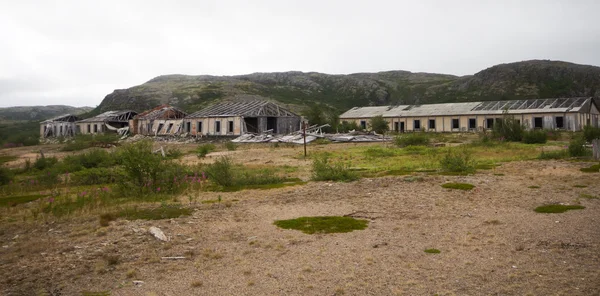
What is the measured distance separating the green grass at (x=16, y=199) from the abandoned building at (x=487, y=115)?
37.0m

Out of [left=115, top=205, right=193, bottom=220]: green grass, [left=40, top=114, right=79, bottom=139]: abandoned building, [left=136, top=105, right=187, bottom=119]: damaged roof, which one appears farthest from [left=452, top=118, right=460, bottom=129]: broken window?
[left=40, top=114, right=79, bottom=139]: abandoned building

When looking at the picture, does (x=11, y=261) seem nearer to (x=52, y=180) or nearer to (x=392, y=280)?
(x=392, y=280)

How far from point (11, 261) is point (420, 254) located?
6946mm

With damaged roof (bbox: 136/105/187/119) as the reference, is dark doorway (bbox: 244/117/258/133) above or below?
below

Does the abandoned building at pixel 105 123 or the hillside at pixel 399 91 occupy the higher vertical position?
the hillside at pixel 399 91

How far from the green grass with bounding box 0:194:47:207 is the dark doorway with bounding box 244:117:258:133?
33.6 metres

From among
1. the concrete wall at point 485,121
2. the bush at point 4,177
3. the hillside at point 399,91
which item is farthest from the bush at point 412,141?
the hillside at point 399,91

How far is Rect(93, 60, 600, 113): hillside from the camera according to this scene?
8244cm

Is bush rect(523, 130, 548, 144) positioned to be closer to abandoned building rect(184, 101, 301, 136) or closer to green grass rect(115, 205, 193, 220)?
green grass rect(115, 205, 193, 220)

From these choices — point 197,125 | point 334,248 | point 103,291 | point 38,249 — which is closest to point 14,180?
point 38,249

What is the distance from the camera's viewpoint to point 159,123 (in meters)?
53.8

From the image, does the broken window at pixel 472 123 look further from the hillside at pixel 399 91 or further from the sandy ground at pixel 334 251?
the sandy ground at pixel 334 251

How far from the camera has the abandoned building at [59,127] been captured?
62.8 meters

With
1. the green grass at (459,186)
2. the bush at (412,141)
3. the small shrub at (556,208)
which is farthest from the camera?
the bush at (412,141)
